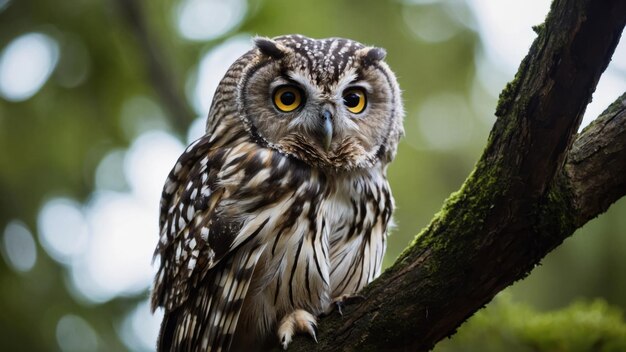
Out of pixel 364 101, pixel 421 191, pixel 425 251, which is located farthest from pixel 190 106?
pixel 425 251

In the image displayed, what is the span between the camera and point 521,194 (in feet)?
8.54

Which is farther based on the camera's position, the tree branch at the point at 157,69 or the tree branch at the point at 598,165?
the tree branch at the point at 157,69

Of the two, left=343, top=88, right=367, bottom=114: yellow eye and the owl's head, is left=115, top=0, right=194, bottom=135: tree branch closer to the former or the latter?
the owl's head

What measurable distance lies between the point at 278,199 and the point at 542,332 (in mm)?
1334

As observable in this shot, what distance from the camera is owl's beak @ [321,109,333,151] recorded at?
3443mm

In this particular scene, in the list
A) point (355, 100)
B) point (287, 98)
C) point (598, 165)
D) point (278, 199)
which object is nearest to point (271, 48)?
point (287, 98)

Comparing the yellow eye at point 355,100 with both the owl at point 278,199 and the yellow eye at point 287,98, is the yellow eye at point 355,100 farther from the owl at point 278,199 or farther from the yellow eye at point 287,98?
the yellow eye at point 287,98

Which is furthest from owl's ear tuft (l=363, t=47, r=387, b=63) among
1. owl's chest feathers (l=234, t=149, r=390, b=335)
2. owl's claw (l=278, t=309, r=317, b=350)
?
owl's claw (l=278, t=309, r=317, b=350)

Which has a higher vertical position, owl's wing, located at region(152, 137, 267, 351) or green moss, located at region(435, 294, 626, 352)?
owl's wing, located at region(152, 137, 267, 351)

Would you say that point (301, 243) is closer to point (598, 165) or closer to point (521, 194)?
point (521, 194)

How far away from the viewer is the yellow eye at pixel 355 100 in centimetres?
369

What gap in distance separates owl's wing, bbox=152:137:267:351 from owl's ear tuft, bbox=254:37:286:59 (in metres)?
0.52

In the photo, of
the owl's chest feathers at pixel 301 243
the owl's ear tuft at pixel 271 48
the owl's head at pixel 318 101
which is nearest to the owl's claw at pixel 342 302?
the owl's chest feathers at pixel 301 243

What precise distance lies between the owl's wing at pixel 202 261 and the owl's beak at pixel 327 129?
1.52 ft
